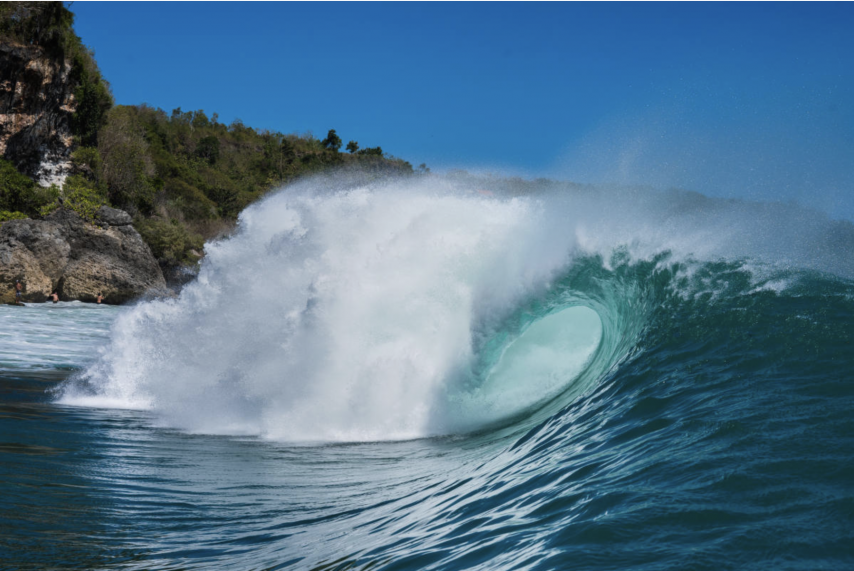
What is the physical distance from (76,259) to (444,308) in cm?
3081

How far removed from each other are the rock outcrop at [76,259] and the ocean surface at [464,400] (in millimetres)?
19590

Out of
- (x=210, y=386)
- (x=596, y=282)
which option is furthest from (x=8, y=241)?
(x=596, y=282)

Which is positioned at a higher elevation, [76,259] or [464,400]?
[76,259]

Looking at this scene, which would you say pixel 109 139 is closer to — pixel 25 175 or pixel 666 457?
pixel 25 175

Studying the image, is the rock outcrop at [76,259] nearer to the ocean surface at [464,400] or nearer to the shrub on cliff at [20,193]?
the shrub on cliff at [20,193]

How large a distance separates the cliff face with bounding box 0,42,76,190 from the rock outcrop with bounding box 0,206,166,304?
610cm

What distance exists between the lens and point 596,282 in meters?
9.17

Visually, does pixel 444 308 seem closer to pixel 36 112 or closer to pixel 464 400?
pixel 464 400

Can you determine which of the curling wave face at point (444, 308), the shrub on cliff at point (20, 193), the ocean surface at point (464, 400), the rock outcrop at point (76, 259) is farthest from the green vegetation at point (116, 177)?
the curling wave face at point (444, 308)

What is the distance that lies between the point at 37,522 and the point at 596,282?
6705mm

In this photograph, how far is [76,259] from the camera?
3456 centimetres

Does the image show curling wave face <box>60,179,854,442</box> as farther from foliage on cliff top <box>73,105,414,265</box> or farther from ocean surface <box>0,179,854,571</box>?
foliage on cliff top <box>73,105,414,265</box>

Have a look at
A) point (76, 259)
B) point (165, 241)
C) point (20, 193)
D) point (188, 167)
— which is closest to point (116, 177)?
point (165, 241)

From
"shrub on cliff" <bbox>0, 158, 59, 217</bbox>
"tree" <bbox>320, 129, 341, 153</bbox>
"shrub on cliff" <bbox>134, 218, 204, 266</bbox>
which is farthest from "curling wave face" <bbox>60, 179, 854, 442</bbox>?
"tree" <bbox>320, 129, 341, 153</bbox>
